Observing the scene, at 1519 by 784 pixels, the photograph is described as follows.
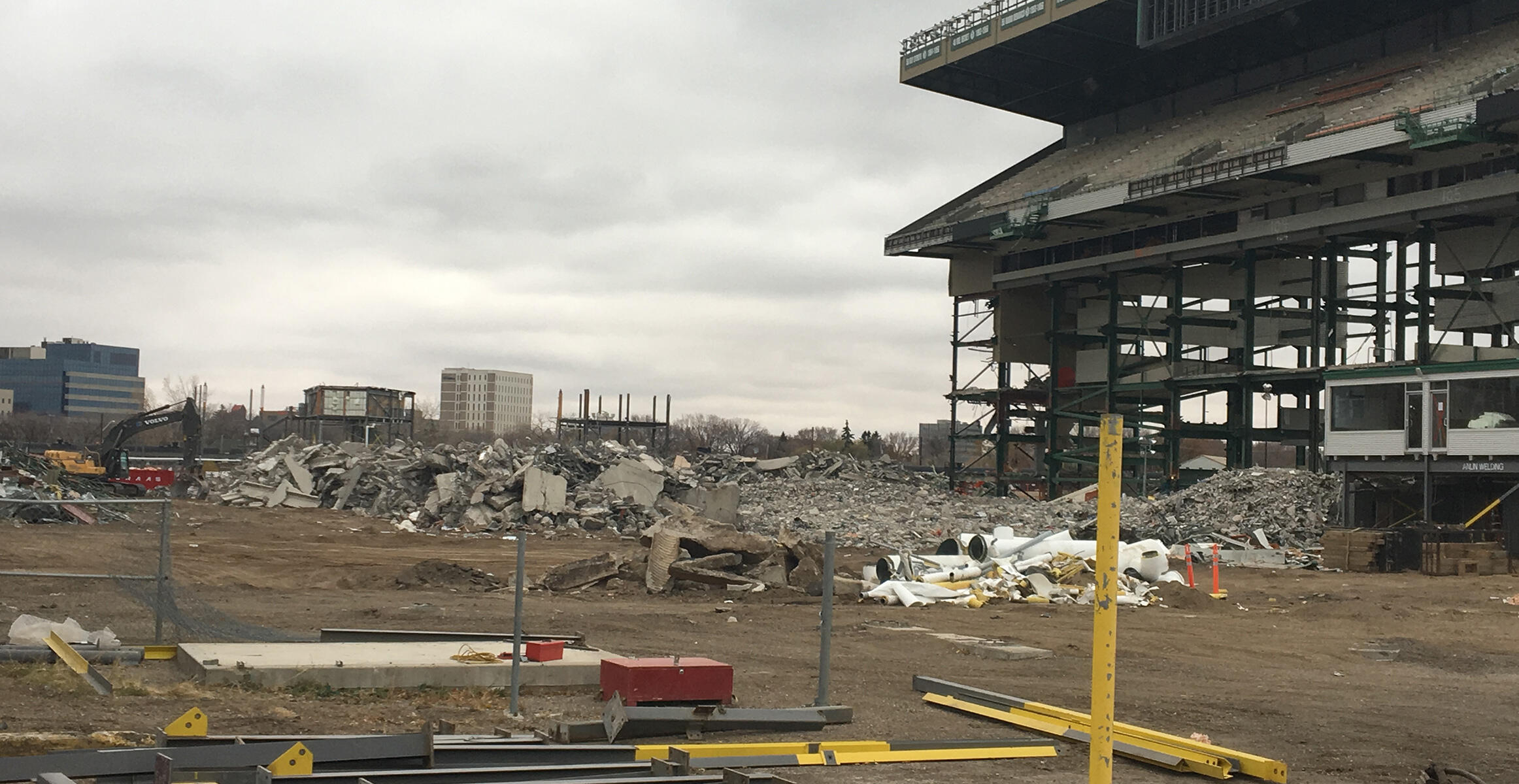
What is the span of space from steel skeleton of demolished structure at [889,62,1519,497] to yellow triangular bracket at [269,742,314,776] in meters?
32.8

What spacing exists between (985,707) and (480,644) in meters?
5.14

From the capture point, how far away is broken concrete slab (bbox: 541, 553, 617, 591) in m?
21.6

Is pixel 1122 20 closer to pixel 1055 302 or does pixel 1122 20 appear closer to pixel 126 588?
pixel 1055 302

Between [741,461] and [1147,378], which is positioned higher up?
[1147,378]

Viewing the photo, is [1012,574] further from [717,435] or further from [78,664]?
[717,435]

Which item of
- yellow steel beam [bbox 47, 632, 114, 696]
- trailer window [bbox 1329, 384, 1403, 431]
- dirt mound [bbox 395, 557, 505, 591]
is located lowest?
dirt mound [bbox 395, 557, 505, 591]

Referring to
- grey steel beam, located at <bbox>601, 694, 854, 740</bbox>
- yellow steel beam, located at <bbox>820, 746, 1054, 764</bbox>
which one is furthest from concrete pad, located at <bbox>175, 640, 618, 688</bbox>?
yellow steel beam, located at <bbox>820, 746, 1054, 764</bbox>

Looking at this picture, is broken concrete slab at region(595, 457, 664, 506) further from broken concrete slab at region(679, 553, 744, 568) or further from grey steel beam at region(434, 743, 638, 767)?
grey steel beam at region(434, 743, 638, 767)

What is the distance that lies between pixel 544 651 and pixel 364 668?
5.39ft

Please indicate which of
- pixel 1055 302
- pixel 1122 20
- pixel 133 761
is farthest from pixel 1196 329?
pixel 133 761

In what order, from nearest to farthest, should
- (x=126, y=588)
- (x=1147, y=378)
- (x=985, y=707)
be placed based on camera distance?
(x=985, y=707)
(x=126, y=588)
(x=1147, y=378)

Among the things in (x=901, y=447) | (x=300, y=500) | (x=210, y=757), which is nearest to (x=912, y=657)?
(x=210, y=757)

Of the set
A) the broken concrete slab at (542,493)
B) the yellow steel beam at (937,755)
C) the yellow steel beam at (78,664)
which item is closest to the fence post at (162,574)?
the yellow steel beam at (78,664)

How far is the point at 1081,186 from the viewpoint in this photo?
192 ft
